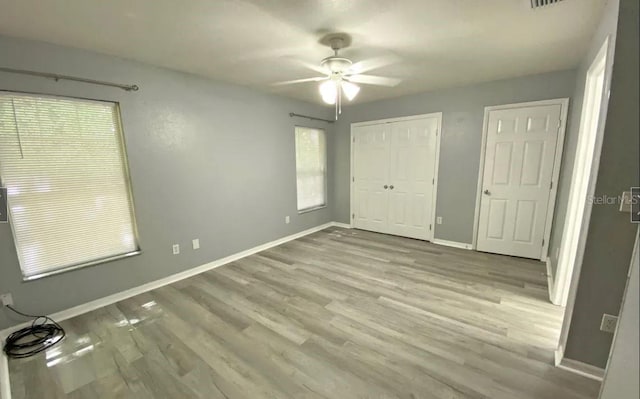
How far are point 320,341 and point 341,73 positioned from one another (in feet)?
7.68

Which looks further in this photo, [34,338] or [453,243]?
[453,243]

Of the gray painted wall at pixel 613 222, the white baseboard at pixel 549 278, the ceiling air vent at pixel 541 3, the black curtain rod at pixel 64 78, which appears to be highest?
the ceiling air vent at pixel 541 3

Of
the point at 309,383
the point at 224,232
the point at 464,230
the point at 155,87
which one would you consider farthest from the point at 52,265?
the point at 464,230

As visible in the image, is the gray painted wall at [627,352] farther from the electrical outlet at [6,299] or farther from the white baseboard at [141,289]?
the electrical outlet at [6,299]

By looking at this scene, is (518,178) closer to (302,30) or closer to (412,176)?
(412,176)

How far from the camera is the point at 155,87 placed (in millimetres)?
2670

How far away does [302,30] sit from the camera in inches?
77.0

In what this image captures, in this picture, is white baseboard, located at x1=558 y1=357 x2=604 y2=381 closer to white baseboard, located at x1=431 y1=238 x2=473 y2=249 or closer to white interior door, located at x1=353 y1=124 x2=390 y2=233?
white baseboard, located at x1=431 y1=238 x2=473 y2=249

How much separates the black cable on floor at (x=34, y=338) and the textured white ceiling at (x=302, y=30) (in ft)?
7.66

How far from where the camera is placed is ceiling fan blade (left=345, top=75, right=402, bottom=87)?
10.3 feet

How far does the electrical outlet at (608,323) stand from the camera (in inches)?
59.0

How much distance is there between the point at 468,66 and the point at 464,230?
2.35m

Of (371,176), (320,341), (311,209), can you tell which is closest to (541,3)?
(320,341)

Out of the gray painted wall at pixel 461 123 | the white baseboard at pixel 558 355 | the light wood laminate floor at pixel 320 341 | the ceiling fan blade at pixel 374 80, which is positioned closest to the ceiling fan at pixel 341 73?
the ceiling fan blade at pixel 374 80
